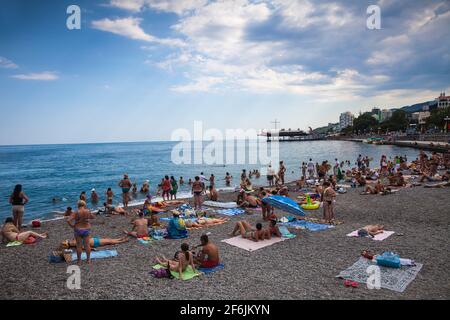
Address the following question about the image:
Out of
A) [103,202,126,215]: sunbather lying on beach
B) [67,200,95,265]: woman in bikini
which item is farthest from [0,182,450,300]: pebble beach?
[103,202,126,215]: sunbather lying on beach

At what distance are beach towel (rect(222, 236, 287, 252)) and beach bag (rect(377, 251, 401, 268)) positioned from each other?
2.84 meters

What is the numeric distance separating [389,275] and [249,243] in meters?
3.63

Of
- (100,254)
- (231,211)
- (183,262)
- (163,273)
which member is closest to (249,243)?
(183,262)

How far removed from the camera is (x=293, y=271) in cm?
662

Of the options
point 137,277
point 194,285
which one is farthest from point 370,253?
point 137,277

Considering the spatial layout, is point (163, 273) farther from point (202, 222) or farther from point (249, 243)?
point (202, 222)

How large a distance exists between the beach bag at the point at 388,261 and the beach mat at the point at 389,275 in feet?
0.30

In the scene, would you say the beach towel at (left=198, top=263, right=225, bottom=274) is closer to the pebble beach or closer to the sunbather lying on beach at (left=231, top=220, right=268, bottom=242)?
the pebble beach

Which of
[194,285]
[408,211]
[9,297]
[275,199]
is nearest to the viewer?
[9,297]

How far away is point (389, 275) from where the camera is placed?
613 cm

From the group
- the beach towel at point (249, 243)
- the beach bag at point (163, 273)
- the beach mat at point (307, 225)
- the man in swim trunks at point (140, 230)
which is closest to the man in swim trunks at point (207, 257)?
the beach bag at point (163, 273)
